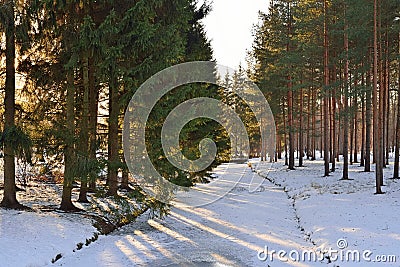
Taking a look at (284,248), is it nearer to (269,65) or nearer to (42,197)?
(42,197)

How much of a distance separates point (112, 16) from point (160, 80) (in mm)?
2383

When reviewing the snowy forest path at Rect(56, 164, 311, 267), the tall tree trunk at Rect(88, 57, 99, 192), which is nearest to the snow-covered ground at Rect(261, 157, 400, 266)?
the snowy forest path at Rect(56, 164, 311, 267)

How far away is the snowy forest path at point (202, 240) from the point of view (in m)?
9.09

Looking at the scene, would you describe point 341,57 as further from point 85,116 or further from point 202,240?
point 85,116

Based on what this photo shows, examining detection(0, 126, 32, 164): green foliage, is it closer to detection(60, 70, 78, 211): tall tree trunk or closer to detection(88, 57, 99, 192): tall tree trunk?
detection(60, 70, 78, 211): tall tree trunk

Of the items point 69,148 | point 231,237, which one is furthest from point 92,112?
point 231,237

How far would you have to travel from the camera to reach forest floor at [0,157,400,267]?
28.8ft

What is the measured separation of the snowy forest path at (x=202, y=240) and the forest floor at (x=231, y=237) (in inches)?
0.9

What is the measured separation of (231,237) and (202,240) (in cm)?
95

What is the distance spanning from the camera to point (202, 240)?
1129 cm

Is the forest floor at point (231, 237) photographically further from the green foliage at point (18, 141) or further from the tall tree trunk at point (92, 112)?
the tall tree trunk at point (92, 112)

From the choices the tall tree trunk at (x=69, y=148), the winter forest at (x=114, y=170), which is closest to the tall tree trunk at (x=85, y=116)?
the winter forest at (x=114, y=170)

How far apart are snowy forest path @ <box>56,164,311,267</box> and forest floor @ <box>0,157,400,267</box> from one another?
0.02 metres

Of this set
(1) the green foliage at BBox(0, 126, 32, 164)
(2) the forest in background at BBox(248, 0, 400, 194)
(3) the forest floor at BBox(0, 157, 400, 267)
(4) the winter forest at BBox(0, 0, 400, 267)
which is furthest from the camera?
(2) the forest in background at BBox(248, 0, 400, 194)
